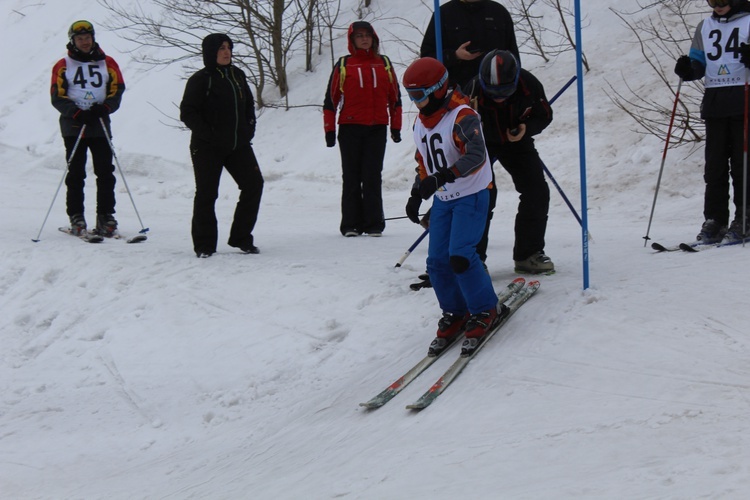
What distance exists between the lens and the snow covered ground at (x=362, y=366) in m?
3.61

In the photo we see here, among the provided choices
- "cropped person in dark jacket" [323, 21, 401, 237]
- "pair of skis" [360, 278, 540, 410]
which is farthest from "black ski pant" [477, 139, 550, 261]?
"cropped person in dark jacket" [323, 21, 401, 237]

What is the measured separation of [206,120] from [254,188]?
2.45 feet

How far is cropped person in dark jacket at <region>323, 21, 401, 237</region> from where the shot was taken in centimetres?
838

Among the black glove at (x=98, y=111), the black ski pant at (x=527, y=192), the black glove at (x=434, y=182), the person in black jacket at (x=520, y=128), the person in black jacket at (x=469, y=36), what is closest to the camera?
the black glove at (x=434, y=182)

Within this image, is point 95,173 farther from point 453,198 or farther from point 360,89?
point 453,198

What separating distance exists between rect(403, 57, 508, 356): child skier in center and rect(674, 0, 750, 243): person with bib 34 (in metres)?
2.59

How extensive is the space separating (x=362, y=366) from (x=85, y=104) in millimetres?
4647

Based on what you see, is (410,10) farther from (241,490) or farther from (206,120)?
(241,490)

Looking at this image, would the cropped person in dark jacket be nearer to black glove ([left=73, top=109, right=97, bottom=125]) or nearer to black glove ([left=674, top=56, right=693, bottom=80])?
black glove ([left=73, top=109, right=97, bottom=125])

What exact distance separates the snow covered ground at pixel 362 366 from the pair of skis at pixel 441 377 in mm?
61

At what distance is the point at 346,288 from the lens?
670 centimetres

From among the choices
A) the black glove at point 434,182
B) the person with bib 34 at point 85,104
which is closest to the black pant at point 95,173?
the person with bib 34 at point 85,104

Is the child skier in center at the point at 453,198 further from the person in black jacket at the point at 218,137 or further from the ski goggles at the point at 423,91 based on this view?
the person in black jacket at the point at 218,137

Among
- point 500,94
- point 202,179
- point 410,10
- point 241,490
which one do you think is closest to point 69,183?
point 202,179
